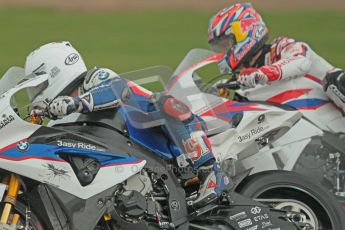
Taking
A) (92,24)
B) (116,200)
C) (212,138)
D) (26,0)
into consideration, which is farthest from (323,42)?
(116,200)

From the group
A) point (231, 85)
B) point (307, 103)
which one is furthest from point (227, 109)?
point (307, 103)

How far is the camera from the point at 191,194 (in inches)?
245

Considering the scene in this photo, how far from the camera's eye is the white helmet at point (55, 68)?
5945 mm

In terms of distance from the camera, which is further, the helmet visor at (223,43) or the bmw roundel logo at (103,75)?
the helmet visor at (223,43)

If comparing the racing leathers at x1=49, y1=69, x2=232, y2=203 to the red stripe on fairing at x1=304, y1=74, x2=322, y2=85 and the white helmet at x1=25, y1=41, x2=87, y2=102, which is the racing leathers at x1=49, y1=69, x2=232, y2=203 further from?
the red stripe on fairing at x1=304, y1=74, x2=322, y2=85

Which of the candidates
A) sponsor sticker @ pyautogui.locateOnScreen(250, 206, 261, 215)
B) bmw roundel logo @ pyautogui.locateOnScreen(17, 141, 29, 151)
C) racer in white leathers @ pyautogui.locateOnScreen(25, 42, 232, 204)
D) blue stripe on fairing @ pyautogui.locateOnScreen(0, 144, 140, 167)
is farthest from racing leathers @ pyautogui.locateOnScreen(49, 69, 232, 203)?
bmw roundel logo @ pyautogui.locateOnScreen(17, 141, 29, 151)

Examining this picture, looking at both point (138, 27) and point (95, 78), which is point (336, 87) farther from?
point (138, 27)

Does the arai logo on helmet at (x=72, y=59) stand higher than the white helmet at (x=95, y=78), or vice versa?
the arai logo on helmet at (x=72, y=59)

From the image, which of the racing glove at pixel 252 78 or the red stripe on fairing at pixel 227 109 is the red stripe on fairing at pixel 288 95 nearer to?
the racing glove at pixel 252 78

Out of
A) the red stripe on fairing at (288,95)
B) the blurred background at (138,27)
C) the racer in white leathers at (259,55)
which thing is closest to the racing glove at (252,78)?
the racer in white leathers at (259,55)

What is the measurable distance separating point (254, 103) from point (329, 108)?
27.9 inches

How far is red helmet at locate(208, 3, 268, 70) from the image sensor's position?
7.65 meters

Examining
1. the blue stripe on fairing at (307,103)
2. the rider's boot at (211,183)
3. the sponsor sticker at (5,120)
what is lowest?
the rider's boot at (211,183)

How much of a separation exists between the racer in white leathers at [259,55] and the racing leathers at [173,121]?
1.40m
